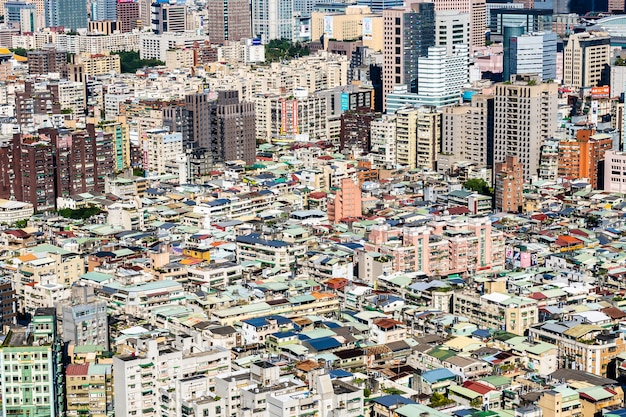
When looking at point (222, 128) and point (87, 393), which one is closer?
point (87, 393)

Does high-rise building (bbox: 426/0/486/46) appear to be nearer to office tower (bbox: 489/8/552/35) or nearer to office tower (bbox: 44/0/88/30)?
office tower (bbox: 489/8/552/35)

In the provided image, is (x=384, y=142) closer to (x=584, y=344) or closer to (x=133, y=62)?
(x=584, y=344)

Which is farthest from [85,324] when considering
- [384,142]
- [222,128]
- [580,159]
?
[384,142]

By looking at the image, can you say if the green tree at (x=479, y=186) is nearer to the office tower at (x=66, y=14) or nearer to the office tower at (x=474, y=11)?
the office tower at (x=474, y=11)

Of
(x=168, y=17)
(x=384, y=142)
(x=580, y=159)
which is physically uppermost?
(x=168, y=17)

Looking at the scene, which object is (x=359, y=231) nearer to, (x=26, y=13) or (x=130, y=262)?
(x=130, y=262)

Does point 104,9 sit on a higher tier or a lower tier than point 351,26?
higher

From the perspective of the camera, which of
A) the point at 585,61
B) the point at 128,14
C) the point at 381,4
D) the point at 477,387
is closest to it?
the point at 477,387

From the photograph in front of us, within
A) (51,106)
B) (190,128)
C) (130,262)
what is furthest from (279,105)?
(130,262)
